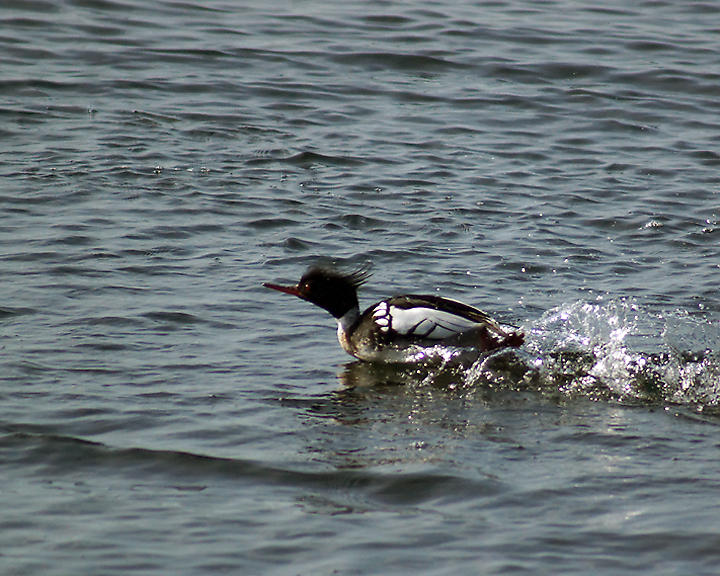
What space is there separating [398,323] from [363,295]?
48.5 inches

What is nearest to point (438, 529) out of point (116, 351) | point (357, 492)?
point (357, 492)

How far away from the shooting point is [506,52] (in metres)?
15.9

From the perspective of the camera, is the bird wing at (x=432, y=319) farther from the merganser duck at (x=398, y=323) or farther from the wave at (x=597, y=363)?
the wave at (x=597, y=363)

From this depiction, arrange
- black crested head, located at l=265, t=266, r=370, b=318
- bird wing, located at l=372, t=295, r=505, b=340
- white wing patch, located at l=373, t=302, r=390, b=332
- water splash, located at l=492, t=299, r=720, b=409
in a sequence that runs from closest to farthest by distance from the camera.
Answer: water splash, located at l=492, t=299, r=720, b=409, bird wing, located at l=372, t=295, r=505, b=340, white wing patch, located at l=373, t=302, r=390, b=332, black crested head, located at l=265, t=266, r=370, b=318

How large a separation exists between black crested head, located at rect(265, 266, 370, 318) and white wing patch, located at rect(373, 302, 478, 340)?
1.57 feet

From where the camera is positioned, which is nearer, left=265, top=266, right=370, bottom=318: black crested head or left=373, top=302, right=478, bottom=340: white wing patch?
left=373, top=302, right=478, bottom=340: white wing patch

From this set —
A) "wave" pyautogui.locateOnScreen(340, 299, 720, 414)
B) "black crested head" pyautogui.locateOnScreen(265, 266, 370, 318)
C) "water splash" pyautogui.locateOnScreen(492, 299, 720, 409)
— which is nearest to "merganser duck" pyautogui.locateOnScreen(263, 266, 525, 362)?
"black crested head" pyautogui.locateOnScreen(265, 266, 370, 318)

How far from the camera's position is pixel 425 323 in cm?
719

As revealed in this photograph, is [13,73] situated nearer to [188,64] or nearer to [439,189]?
[188,64]

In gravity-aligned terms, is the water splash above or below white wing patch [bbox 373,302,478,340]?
below

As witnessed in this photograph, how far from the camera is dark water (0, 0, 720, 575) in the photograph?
5.02 meters

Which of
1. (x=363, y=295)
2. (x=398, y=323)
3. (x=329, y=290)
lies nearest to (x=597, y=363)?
(x=398, y=323)

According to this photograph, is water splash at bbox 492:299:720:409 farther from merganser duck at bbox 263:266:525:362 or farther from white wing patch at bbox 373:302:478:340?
white wing patch at bbox 373:302:478:340

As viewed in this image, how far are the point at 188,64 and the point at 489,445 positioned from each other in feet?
32.7
